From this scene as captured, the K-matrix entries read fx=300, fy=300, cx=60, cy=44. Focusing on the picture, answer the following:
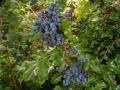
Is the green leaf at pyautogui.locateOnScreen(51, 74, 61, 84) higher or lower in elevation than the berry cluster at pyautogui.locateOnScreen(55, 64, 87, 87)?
lower

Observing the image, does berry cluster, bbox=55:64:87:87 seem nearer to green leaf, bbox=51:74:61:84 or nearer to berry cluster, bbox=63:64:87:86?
berry cluster, bbox=63:64:87:86

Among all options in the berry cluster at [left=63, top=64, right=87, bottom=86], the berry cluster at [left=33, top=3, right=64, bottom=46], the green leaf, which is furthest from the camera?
the green leaf

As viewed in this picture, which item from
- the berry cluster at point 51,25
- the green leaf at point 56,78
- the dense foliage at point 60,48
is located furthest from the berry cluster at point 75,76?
the berry cluster at point 51,25

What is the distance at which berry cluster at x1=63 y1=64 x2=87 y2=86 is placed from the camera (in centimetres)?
266

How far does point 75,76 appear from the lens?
2.69 meters

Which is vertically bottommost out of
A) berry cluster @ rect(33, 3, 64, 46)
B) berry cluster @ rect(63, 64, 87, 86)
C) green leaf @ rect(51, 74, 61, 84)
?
green leaf @ rect(51, 74, 61, 84)

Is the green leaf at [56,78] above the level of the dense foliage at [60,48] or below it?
below

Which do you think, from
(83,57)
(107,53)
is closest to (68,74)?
(83,57)

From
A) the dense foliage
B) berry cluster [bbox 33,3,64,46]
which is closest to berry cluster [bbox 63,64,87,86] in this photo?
the dense foliage

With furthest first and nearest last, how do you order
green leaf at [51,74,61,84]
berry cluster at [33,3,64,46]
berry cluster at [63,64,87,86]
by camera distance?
green leaf at [51,74,61,84], berry cluster at [63,64,87,86], berry cluster at [33,3,64,46]

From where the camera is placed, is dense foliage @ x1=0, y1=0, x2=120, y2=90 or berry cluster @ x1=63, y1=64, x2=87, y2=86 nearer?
dense foliage @ x1=0, y1=0, x2=120, y2=90

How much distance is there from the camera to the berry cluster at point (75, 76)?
2.66 m

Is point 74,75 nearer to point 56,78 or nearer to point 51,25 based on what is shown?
point 56,78

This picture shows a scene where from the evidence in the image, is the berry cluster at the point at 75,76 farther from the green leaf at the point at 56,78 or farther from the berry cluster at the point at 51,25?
the berry cluster at the point at 51,25
